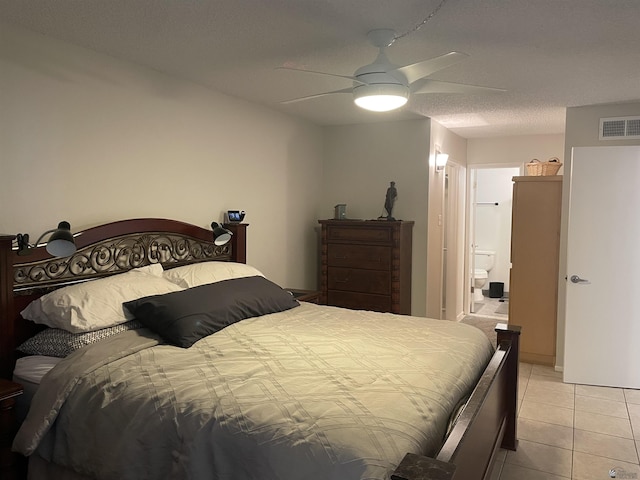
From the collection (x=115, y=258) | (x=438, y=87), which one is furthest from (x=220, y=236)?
(x=438, y=87)

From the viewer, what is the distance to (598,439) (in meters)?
3.15

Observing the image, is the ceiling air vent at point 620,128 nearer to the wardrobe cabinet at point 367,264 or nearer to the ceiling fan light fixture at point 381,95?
the wardrobe cabinet at point 367,264

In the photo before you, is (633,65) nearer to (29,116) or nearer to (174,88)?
(174,88)

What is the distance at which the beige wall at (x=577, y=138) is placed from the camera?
161 inches

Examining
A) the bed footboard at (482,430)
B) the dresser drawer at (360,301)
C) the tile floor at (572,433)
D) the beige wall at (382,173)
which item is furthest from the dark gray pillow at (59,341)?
the beige wall at (382,173)

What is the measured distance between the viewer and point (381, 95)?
2.46 m

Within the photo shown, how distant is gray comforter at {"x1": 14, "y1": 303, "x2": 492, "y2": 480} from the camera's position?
1594 mm

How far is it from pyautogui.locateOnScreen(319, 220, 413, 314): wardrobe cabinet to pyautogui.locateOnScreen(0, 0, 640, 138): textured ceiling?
1.39 metres

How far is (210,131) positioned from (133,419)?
2.47 m

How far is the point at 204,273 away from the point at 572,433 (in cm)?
260

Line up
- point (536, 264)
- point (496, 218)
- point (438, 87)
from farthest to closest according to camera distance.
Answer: point (496, 218) → point (536, 264) → point (438, 87)

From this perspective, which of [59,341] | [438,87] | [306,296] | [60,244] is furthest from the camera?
[306,296]

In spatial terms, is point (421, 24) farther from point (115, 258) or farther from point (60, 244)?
point (115, 258)

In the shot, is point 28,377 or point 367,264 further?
point 367,264
